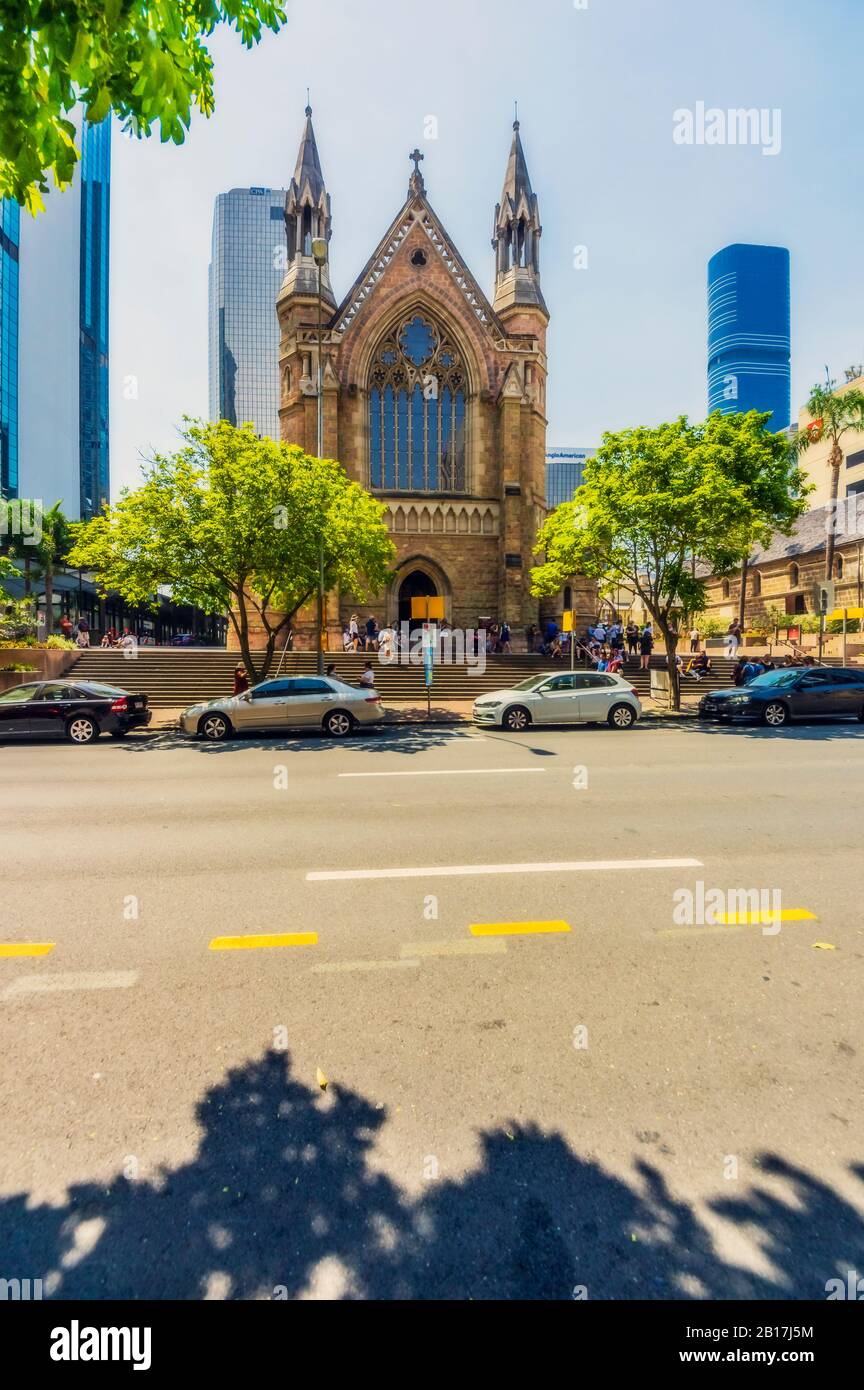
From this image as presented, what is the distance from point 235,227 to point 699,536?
473 ft

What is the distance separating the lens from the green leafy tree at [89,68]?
116 inches

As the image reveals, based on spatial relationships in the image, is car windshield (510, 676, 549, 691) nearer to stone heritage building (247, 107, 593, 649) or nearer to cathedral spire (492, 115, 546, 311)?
stone heritage building (247, 107, 593, 649)

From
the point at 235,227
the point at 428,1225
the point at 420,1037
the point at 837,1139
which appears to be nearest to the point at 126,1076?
the point at 420,1037

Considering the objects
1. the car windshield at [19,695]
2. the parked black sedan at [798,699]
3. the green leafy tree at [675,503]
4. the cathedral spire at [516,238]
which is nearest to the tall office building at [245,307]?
the cathedral spire at [516,238]

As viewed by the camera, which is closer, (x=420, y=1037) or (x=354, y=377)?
(x=420, y=1037)

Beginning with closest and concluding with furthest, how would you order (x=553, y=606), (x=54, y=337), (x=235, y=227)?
(x=553, y=606)
(x=54, y=337)
(x=235, y=227)

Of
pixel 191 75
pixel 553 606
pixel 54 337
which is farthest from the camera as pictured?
pixel 54 337

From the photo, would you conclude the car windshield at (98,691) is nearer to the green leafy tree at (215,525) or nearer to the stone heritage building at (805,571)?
the green leafy tree at (215,525)

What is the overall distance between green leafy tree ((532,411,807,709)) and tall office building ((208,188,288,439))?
118m

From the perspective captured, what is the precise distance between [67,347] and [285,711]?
110m

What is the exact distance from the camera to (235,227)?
410 feet

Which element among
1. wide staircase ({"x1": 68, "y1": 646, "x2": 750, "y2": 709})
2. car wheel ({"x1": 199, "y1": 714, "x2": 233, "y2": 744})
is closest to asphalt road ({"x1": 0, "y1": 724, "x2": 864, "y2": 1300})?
car wheel ({"x1": 199, "y1": 714, "x2": 233, "y2": 744})

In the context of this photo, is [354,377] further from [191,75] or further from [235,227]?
[235,227]

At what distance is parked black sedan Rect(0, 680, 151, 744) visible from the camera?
14.2 m
